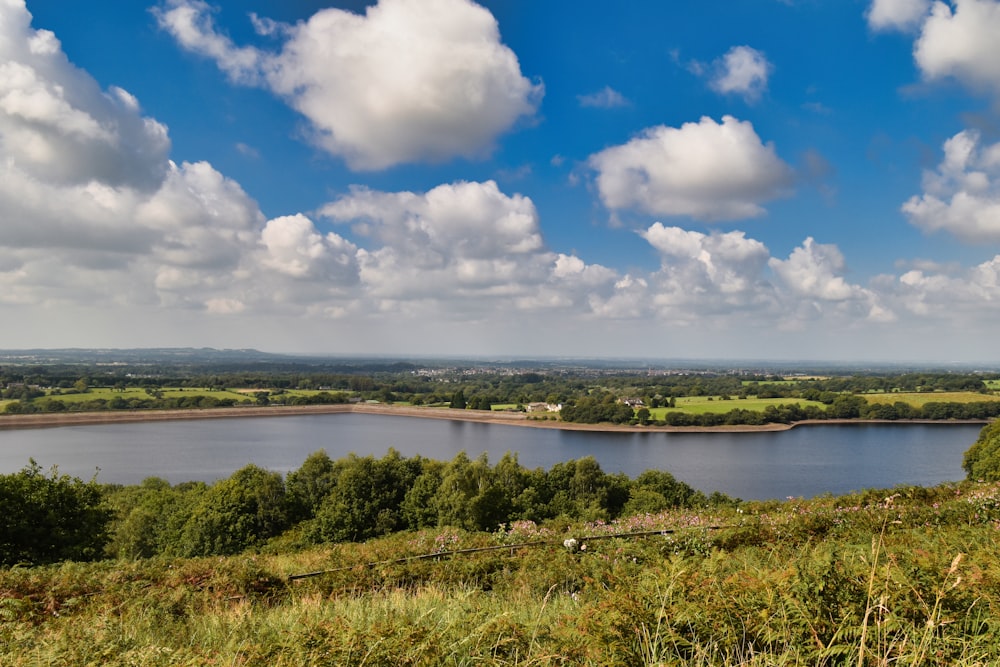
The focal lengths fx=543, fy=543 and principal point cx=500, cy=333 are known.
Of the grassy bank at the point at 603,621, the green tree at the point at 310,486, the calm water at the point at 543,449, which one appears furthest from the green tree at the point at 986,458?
the green tree at the point at 310,486

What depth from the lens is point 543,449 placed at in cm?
5125

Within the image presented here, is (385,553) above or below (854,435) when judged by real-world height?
above

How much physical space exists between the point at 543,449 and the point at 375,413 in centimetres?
4463

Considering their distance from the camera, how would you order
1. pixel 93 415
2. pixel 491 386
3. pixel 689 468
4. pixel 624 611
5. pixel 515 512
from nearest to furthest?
pixel 624 611, pixel 515 512, pixel 689 468, pixel 93 415, pixel 491 386

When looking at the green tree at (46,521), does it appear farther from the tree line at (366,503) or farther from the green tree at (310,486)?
the green tree at (310,486)

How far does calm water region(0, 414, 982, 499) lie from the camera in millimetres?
37656

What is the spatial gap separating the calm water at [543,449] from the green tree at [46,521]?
25771mm

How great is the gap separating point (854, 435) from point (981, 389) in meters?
49.8

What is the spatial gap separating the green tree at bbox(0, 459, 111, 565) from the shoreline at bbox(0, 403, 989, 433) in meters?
56.6

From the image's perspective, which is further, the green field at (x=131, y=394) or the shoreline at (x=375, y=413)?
the green field at (x=131, y=394)

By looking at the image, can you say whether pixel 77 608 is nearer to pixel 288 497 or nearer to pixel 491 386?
pixel 288 497

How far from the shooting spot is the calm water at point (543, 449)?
124 feet

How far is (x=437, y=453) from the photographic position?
162 ft

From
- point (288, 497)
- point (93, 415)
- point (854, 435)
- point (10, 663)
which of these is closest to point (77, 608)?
point (10, 663)
